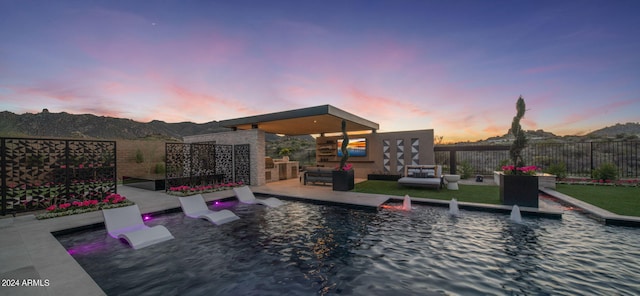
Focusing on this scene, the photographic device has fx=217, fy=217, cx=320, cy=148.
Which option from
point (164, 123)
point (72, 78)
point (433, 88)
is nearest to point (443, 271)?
point (433, 88)

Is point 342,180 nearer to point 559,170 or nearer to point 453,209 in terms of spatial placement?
point 453,209

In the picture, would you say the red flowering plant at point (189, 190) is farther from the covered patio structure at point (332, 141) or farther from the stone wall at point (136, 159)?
the stone wall at point (136, 159)

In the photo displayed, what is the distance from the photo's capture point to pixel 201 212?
605 centimetres

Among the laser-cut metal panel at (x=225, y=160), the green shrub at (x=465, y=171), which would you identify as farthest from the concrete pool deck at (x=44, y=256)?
the green shrub at (x=465, y=171)

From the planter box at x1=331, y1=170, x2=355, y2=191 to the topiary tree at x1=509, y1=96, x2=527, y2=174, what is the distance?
5257 millimetres

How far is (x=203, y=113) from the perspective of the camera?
606 inches

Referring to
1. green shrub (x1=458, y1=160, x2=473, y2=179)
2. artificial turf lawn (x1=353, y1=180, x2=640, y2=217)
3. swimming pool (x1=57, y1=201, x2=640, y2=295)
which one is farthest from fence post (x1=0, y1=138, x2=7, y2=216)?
green shrub (x1=458, y1=160, x2=473, y2=179)

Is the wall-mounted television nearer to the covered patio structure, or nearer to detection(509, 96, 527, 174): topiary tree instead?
the covered patio structure

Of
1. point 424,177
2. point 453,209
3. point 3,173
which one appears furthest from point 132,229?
point 424,177

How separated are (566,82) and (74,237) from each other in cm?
1730

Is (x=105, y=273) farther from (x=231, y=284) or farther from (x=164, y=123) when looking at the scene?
(x=164, y=123)

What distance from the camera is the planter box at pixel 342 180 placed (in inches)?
353

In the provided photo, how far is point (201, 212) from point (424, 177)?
8.36 meters

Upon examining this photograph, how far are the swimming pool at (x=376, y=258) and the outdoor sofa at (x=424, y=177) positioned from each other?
3.05m
